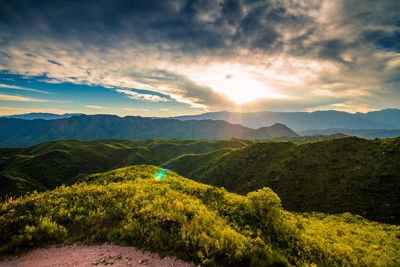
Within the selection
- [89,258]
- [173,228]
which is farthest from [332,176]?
[89,258]

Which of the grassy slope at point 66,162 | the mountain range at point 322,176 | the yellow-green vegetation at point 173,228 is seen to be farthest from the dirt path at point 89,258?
the grassy slope at point 66,162

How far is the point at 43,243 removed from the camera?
7.78m

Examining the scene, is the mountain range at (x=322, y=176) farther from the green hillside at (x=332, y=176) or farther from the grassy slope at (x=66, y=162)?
the grassy slope at (x=66, y=162)

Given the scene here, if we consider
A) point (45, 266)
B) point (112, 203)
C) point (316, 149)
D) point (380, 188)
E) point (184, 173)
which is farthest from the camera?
point (184, 173)

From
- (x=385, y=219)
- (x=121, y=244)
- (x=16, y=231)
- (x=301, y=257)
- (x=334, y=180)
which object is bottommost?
(x=385, y=219)

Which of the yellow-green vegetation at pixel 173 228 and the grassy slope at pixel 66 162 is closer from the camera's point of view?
the yellow-green vegetation at pixel 173 228

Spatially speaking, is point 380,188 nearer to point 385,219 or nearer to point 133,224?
point 385,219

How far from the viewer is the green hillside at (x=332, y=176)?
2650 centimetres

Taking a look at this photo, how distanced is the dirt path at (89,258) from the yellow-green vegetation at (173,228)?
0.43 m

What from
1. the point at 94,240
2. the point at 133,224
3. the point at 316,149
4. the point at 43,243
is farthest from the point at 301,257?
the point at 316,149

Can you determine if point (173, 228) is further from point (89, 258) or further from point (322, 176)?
point (322, 176)

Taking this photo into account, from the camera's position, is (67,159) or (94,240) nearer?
(94,240)

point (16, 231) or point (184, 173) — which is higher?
point (16, 231)

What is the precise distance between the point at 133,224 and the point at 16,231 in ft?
18.1
